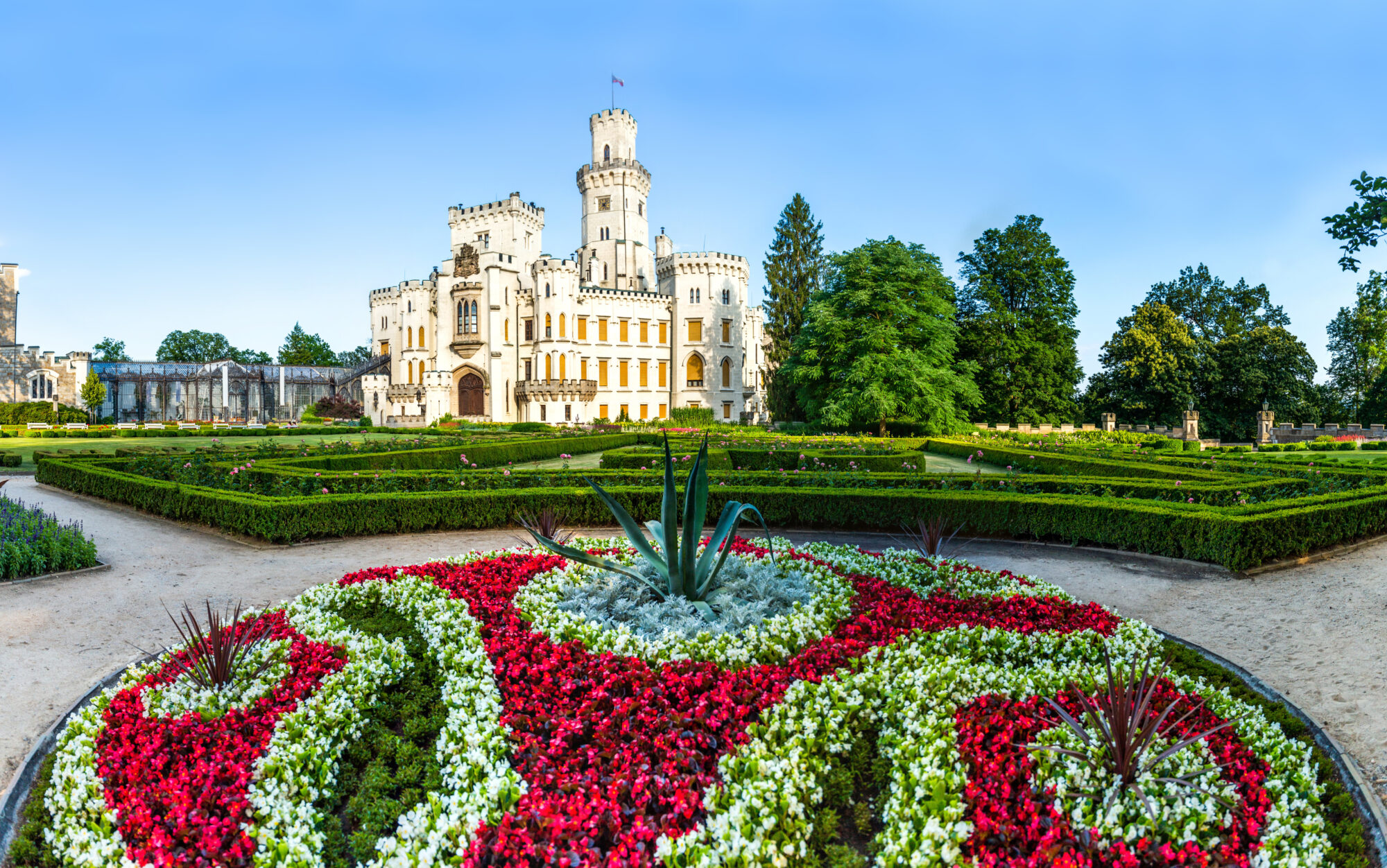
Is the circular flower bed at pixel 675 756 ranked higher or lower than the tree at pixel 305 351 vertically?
lower

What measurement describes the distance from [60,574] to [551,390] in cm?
3542

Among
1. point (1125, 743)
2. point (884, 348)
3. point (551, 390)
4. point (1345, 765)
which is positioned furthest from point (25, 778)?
point (551, 390)

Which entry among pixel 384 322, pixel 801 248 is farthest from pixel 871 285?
pixel 384 322

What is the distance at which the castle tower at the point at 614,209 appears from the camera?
49.2 meters

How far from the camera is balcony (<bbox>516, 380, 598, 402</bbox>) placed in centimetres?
4306

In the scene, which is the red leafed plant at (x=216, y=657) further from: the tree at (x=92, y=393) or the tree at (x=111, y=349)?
the tree at (x=111, y=349)

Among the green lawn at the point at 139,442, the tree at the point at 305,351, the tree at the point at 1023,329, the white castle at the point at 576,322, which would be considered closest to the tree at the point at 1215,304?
the tree at the point at 1023,329

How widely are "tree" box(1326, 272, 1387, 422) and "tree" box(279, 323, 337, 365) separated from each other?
92272 millimetres

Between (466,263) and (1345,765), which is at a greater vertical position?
(466,263)

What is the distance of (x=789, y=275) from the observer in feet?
137

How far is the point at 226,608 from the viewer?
6.50m

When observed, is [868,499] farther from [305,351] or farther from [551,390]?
[305,351]

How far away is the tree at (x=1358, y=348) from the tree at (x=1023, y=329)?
19171 millimetres

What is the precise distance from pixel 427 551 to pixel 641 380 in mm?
38963
